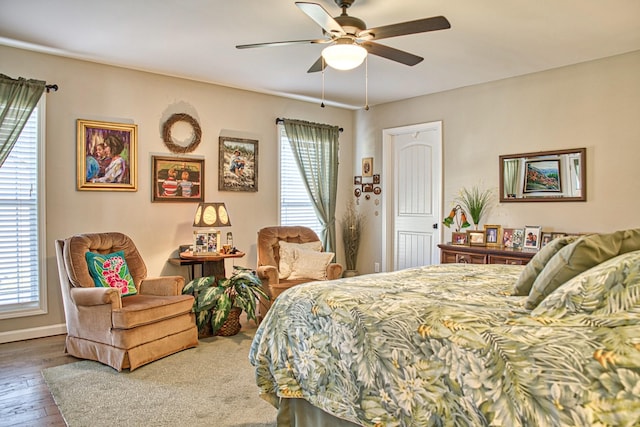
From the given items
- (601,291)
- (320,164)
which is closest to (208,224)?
(320,164)

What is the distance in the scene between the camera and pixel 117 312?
3.29 meters

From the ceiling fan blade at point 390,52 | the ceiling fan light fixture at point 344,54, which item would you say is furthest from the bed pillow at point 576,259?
the ceiling fan blade at point 390,52

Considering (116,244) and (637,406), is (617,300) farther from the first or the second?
(116,244)

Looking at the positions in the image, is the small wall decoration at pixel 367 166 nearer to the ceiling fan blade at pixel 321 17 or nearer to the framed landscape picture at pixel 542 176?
the framed landscape picture at pixel 542 176

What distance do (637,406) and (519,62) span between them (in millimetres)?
3902

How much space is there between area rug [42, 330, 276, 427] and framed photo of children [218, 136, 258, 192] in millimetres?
2236

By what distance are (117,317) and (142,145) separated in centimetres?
209

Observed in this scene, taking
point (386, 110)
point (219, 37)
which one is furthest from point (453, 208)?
point (219, 37)

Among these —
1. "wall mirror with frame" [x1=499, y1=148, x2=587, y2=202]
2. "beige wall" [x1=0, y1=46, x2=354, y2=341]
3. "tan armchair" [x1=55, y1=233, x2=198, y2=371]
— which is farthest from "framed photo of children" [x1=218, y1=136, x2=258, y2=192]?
"wall mirror with frame" [x1=499, y1=148, x2=587, y2=202]

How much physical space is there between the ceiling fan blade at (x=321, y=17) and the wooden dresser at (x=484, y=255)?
2784 mm

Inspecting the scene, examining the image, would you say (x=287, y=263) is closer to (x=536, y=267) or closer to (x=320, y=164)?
(x=320, y=164)

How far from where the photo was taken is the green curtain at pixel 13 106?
153 inches

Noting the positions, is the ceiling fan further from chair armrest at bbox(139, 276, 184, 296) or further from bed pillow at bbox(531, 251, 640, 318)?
chair armrest at bbox(139, 276, 184, 296)

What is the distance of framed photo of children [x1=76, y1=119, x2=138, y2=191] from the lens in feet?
14.2
